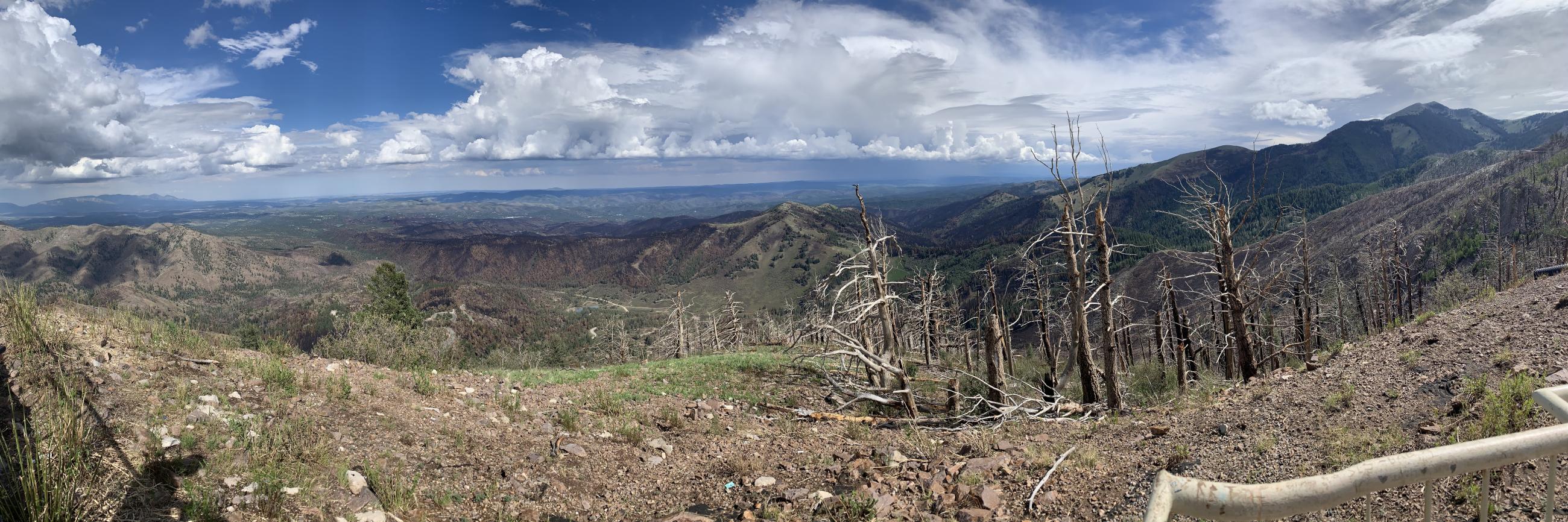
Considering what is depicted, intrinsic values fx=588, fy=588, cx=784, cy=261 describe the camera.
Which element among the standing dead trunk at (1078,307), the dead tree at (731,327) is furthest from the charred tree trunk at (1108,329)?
the dead tree at (731,327)

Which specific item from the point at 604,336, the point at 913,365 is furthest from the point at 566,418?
the point at 604,336

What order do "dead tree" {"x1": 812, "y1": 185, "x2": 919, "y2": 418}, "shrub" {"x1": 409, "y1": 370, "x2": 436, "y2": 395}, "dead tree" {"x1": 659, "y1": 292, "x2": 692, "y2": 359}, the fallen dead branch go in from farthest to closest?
"dead tree" {"x1": 659, "y1": 292, "x2": 692, "y2": 359} < "dead tree" {"x1": 812, "y1": 185, "x2": 919, "y2": 418} < "shrub" {"x1": 409, "y1": 370, "x2": 436, "y2": 395} < the fallen dead branch

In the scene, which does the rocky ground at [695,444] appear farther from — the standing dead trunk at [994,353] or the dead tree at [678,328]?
the dead tree at [678,328]

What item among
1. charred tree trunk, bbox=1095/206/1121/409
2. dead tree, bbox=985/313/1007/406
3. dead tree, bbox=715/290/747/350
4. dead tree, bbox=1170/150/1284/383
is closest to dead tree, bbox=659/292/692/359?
dead tree, bbox=715/290/747/350

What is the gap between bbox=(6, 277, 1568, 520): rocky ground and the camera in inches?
235

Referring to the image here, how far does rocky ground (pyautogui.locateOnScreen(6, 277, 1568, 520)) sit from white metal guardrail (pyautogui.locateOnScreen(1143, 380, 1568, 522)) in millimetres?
2887

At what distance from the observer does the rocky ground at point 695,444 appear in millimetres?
5973

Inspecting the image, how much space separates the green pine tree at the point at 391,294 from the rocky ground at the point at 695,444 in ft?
123

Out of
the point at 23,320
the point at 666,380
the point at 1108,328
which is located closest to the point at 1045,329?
the point at 1108,328

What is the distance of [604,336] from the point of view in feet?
317

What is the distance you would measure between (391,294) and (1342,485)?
54.3 metres

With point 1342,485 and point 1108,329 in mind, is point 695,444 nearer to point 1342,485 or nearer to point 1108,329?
point 1108,329

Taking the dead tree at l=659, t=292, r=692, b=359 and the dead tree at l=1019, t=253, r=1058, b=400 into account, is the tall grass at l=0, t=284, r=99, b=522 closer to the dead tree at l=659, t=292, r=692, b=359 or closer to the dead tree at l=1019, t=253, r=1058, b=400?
the dead tree at l=1019, t=253, r=1058, b=400

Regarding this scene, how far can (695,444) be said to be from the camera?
9328 mm
